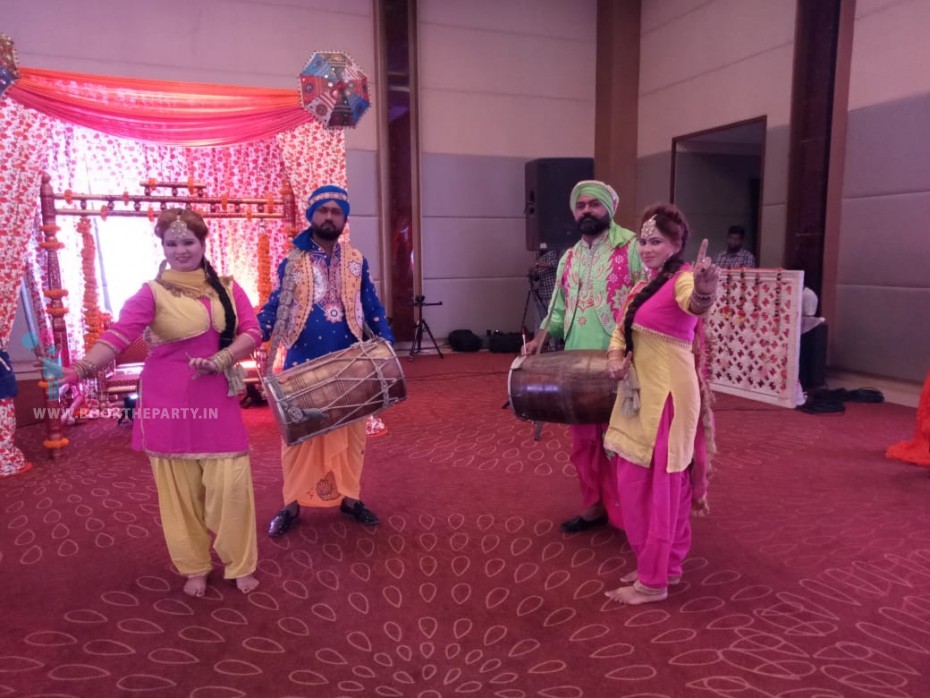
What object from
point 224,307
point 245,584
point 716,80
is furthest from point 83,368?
point 716,80

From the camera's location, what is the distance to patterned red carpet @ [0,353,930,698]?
1.93 m

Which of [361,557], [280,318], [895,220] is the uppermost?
[895,220]

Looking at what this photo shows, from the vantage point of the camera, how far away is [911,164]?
16.9ft

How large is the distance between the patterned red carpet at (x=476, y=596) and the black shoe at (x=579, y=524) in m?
0.05

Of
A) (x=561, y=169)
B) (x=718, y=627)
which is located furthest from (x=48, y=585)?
(x=561, y=169)

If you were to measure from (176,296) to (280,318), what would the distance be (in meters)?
0.60

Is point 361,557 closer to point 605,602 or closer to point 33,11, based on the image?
point 605,602

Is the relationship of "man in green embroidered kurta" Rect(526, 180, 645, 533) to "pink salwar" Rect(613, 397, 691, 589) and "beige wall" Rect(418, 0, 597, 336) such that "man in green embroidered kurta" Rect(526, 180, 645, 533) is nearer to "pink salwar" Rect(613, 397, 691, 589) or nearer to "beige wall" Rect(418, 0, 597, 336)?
"pink salwar" Rect(613, 397, 691, 589)

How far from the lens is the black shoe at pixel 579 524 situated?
289cm

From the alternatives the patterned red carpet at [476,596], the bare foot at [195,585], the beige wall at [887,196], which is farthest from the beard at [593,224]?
the beige wall at [887,196]

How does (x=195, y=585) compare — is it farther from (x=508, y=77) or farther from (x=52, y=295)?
(x=508, y=77)

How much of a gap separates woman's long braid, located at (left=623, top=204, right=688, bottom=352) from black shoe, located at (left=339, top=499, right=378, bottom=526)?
1.44 meters

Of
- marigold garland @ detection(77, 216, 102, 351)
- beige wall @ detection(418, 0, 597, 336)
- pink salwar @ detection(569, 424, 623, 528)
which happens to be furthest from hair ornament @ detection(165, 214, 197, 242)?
beige wall @ detection(418, 0, 597, 336)

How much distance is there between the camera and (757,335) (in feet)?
17.7
